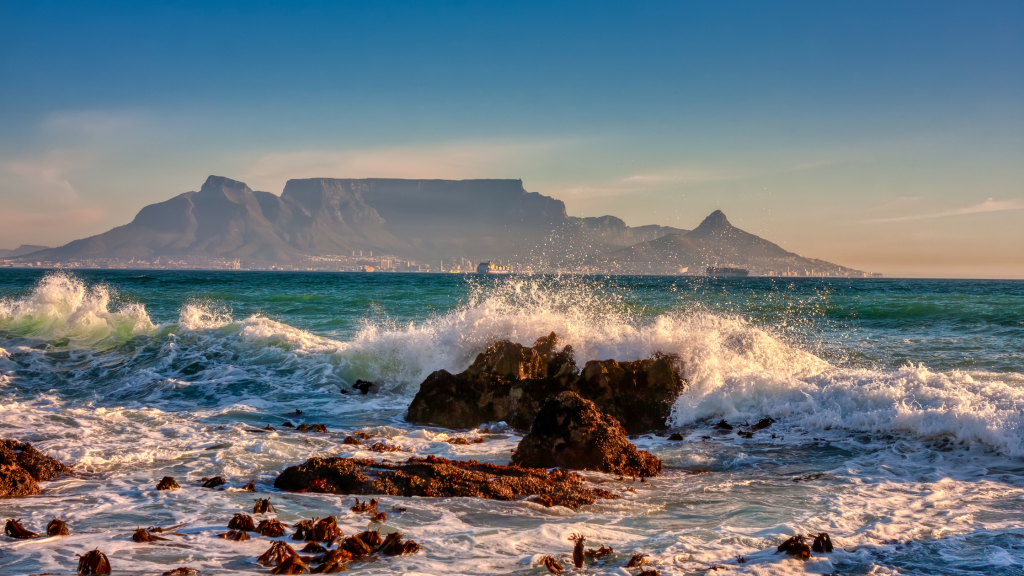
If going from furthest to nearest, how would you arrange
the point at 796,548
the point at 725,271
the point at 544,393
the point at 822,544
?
the point at 725,271
the point at 544,393
the point at 822,544
the point at 796,548

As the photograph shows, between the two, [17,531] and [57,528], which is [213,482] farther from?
[17,531]

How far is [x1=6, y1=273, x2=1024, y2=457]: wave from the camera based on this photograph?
9.68m

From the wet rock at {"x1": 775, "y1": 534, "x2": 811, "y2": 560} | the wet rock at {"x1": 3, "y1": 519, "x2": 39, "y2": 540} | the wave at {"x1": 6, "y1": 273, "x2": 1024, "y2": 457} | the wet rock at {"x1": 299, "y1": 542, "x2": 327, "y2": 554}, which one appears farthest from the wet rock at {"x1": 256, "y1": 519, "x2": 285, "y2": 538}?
the wave at {"x1": 6, "y1": 273, "x2": 1024, "y2": 457}

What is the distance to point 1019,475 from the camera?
291 inches

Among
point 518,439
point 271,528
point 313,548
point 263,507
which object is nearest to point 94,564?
point 271,528

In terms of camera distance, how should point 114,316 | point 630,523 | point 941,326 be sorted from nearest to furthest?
point 630,523, point 114,316, point 941,326

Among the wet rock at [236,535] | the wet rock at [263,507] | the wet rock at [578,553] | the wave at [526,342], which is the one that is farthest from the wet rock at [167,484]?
the wave at [526,342]

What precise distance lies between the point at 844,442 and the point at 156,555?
27.6 ft

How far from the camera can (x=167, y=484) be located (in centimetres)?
658

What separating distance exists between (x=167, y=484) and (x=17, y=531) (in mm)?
1618

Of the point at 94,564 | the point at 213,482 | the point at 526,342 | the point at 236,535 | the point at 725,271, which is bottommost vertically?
the point at 213,482

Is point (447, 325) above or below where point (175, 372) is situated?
above

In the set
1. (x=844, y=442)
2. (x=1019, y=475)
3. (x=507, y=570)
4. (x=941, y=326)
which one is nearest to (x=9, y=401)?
(x=507, y=570)

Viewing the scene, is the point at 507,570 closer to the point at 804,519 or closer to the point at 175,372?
the point at 804,519
